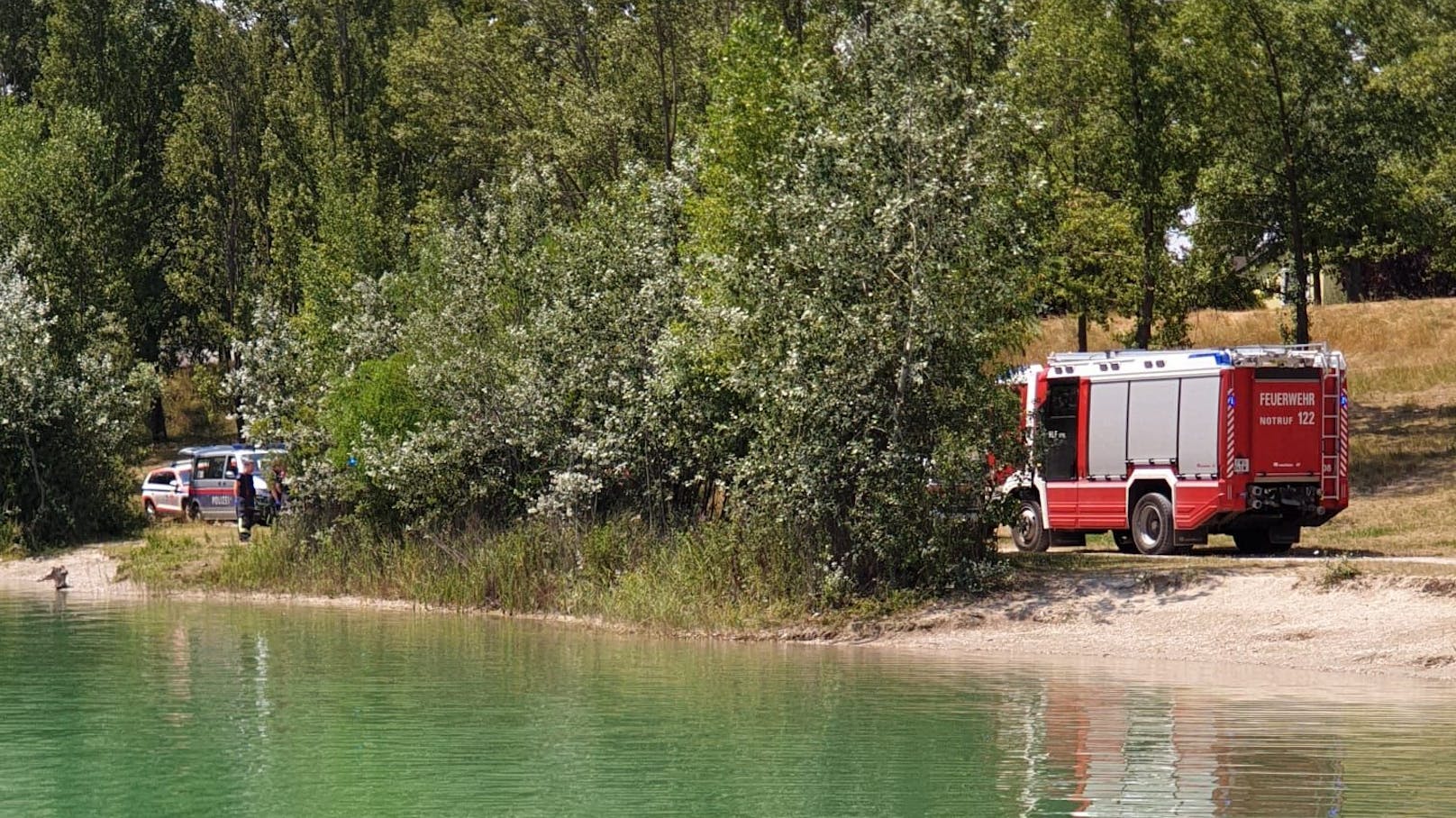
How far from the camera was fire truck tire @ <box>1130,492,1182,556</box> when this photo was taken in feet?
104

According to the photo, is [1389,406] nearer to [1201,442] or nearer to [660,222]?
[1201,442]

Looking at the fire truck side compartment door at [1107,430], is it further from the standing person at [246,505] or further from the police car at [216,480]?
the police car at [216,480]

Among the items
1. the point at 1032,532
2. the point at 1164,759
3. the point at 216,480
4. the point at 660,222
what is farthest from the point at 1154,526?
the point at 216,480

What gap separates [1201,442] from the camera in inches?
1232

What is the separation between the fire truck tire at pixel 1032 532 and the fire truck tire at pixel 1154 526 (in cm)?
183

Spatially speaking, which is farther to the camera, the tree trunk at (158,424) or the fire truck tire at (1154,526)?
the tree trunk at (158,424)

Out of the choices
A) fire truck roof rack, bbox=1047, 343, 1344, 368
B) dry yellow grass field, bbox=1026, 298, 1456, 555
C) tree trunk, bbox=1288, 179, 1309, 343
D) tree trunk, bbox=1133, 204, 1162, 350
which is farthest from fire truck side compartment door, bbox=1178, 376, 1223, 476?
tree trunk, bbox=1133, 204, 1162, 350

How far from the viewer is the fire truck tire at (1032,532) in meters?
34.2

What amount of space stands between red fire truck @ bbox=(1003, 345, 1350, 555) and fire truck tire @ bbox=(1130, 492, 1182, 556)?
2cm

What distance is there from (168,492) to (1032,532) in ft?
92.8

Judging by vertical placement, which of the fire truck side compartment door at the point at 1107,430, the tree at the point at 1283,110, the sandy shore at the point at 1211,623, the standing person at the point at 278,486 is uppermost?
the tree at the point at 1283,110

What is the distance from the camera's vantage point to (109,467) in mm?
48062

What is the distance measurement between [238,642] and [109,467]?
68.0 ft

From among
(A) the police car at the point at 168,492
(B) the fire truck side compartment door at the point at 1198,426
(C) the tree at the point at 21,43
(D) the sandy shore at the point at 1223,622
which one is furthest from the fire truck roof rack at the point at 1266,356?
(C) the tree at the point at 21,43
